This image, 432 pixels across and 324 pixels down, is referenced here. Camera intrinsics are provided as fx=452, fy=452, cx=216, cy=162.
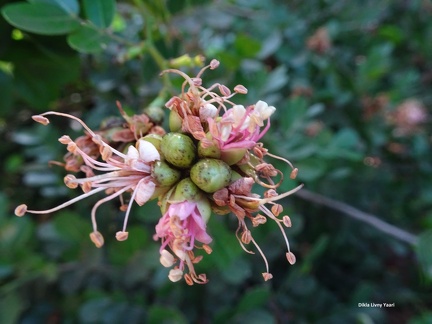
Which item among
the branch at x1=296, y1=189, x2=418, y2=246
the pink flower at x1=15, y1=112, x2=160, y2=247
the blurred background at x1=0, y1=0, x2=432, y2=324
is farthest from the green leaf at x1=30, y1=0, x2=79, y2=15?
the branch at x1=296, y1=189, x2=418, y2=246

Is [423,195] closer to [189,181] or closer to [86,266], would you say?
[86,266]

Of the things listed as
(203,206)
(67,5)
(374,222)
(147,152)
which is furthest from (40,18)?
(374,222)

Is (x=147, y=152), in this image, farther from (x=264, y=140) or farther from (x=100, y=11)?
(x=264, y=140)

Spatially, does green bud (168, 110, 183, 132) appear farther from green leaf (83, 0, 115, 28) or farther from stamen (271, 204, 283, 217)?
green leaf (83, 0, 115, 28)

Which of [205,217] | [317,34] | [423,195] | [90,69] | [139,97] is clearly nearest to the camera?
[205,217]

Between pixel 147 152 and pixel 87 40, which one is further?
pixel 87 40

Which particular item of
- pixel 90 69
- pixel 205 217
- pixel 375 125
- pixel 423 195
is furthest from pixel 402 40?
pixel 205 217

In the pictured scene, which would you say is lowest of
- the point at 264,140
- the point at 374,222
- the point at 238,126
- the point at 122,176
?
the point at 374,222

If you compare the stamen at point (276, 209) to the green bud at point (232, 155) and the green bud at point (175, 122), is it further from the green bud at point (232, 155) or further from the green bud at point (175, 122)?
the green bud at point (175, 122)
